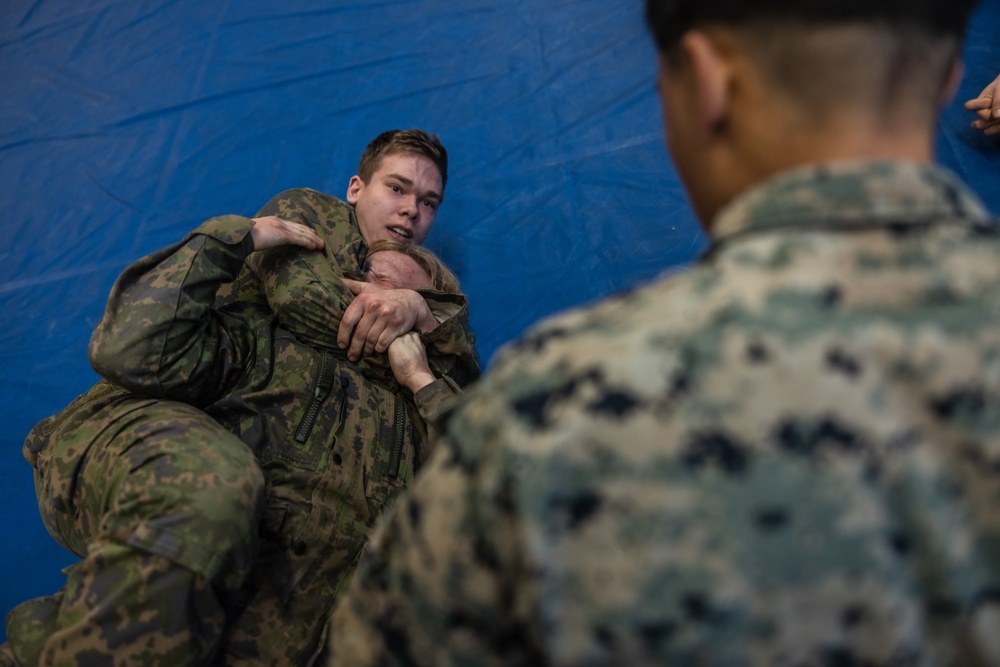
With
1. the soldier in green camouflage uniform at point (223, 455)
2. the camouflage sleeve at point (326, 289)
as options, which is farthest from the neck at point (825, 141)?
the camouflage sleeve at point (326, 289)

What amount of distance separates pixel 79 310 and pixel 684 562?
243 centimetres

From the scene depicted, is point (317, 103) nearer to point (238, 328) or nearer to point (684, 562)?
point (238, 328)

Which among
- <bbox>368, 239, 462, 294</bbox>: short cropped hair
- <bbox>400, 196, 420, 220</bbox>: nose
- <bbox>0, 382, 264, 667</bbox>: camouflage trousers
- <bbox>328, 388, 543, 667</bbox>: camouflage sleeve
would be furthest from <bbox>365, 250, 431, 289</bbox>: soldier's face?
Result: <bbox>328, 388, 543, 667</bbox>: camouflage sleeve

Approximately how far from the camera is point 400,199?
2.20m

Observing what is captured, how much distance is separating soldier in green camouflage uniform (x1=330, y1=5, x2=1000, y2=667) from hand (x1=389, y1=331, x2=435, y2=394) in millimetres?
1263

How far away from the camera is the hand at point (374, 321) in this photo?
6.23 ft

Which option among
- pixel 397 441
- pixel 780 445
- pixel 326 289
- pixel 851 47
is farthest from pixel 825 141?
pixel 326 289

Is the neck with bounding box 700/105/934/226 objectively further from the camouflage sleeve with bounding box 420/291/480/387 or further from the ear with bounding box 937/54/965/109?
the camouflage sleeve with bounding box 420/291/480/387

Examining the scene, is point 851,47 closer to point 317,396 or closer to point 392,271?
point 317,396

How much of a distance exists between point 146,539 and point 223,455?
0.68ft

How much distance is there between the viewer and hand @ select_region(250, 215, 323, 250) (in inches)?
73.4

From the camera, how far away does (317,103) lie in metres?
2.82

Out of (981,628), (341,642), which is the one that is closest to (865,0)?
(981,628)

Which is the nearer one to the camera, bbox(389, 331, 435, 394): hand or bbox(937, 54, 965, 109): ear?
bbox(937, 54, 965, 109): ear
